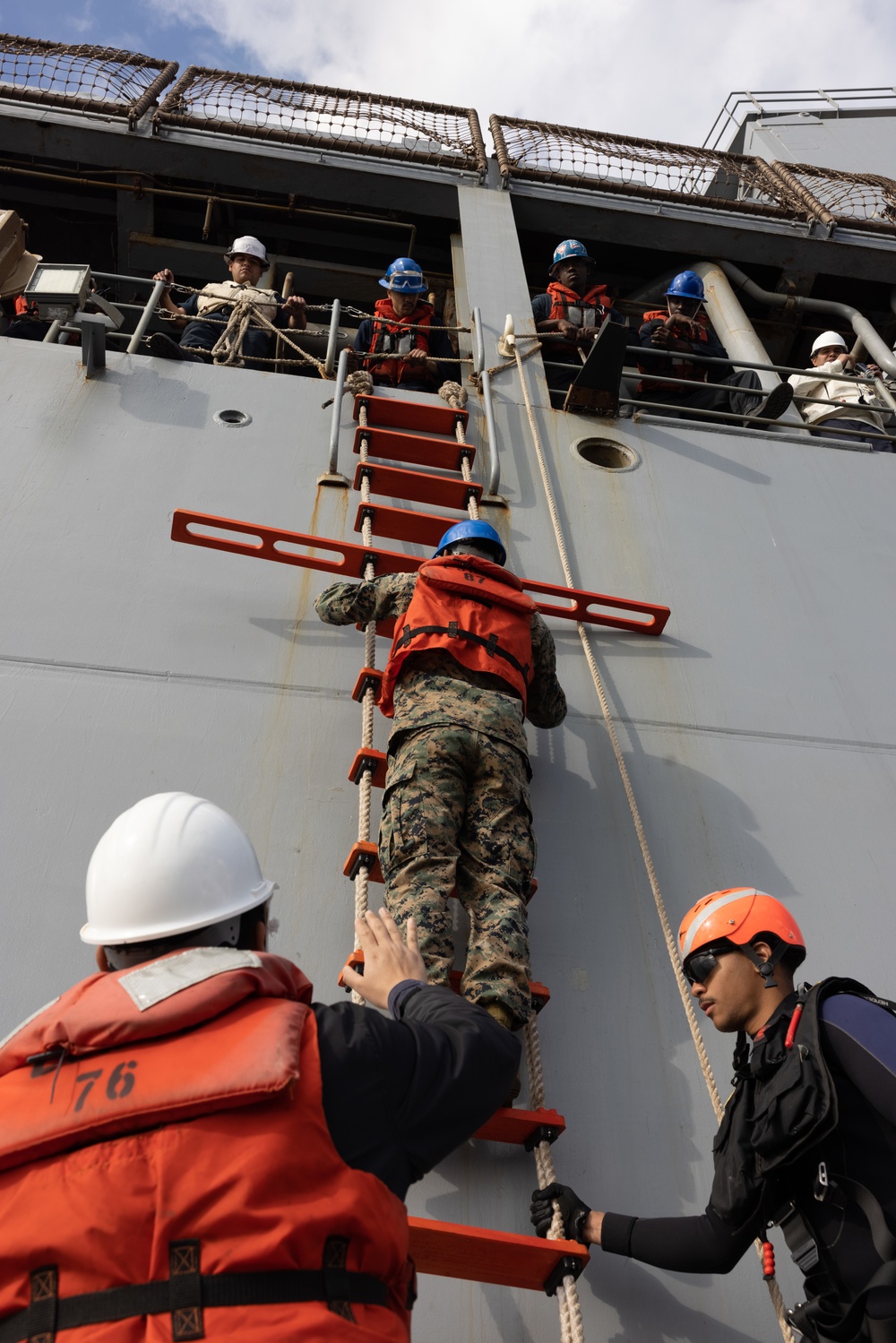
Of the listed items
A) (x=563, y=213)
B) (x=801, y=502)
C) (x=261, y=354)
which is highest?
(x=563, y=213)

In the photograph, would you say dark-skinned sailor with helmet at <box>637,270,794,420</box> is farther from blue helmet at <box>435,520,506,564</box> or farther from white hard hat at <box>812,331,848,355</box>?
blue helmet at <box>435,520,506,564</box>

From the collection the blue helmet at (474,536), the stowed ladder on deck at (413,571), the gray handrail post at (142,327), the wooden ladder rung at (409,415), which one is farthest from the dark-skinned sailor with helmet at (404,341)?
the blue helmet at (474,536)

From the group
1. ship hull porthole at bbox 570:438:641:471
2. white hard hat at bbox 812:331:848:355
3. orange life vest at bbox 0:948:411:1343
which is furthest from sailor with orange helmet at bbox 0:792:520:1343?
white hard hat at bbox 812:331:848:355

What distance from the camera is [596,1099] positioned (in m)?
3.07

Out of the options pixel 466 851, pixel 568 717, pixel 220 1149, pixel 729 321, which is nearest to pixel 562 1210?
pixel 466 851

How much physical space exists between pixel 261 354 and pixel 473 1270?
18.1ft

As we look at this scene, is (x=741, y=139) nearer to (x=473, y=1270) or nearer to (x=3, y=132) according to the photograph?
(x=3, y=132)

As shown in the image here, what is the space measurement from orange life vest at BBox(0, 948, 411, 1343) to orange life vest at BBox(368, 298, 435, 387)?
4.89m

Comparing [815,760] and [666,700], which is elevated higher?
[666,700]

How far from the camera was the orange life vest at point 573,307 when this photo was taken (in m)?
7.18

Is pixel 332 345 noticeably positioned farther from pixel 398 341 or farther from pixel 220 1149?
pixel 220 1149

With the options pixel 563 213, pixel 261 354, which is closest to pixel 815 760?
pixel 261 354

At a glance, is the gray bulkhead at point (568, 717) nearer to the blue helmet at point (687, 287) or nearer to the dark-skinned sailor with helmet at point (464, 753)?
the dark-skinned sailor with helmet at point (464, 753)

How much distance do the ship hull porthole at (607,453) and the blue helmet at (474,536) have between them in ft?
5.79
